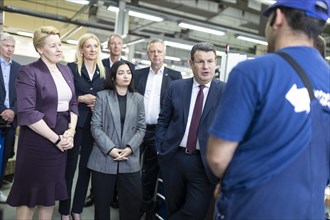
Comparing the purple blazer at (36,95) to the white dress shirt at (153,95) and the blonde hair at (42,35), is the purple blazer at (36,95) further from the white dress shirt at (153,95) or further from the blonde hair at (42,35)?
the white dress shirt at (153,95)

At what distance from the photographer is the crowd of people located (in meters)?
0.96

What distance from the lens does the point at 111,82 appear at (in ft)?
8.25

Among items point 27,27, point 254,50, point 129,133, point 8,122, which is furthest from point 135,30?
point 129,133

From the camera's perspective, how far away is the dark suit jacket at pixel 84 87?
2658 mm

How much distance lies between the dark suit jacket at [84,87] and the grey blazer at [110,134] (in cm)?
27

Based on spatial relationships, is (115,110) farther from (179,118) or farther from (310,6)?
(310,6)

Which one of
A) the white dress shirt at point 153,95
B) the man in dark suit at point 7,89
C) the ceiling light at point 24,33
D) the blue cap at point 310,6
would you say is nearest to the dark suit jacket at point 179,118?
the white dress shirt at point 153,95

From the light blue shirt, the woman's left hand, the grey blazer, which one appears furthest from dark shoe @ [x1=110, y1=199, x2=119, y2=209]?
the light blue shirt

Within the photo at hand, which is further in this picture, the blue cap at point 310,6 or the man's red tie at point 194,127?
the man's red tie at point 194,127

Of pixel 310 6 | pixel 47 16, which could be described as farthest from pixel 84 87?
pixel 47 16

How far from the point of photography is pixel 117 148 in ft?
7.84

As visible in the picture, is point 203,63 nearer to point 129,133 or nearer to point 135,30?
point 129,133

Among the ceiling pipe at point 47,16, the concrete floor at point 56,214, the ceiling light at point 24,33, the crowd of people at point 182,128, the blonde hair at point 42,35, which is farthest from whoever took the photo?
the ceiling light at point 24,33

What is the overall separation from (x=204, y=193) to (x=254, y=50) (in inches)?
422
